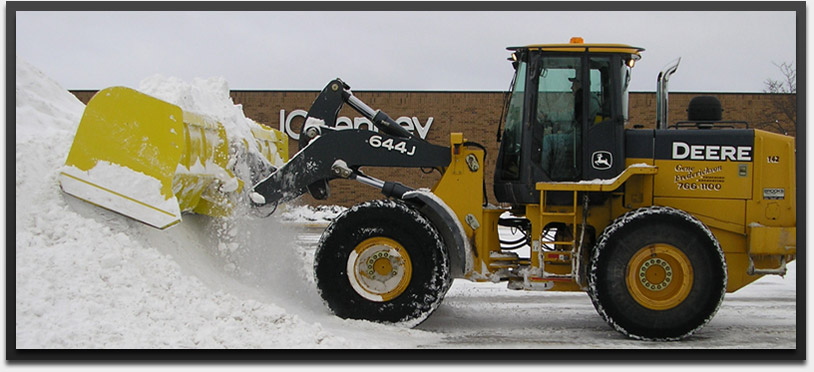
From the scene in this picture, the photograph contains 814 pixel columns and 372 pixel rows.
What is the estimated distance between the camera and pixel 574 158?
687cm

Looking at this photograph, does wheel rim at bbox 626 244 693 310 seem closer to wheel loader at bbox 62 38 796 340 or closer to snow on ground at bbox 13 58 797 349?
wheel loader at bbox 62 38 796 340

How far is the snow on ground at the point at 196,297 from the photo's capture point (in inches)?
229

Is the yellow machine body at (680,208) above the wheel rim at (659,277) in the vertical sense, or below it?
above

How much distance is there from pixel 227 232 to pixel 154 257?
1260mm

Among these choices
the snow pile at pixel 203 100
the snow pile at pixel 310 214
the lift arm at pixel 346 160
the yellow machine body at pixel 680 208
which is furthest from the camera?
the snow pile at pixel 310 214

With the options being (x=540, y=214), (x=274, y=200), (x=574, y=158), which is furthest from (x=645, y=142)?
(x=274, y=200)

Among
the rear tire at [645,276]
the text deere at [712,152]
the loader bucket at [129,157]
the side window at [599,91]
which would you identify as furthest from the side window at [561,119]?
the loader bucket at [129,157]

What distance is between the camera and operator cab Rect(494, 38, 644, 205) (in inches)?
269

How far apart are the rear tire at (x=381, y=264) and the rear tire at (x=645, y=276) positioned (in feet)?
4.29

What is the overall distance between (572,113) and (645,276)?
149 centimetres

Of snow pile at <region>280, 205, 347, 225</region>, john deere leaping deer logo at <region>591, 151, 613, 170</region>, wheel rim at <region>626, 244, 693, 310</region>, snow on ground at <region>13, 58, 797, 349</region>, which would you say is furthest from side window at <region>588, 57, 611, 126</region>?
snow pile at <region>280, 205, 347, 225</region>

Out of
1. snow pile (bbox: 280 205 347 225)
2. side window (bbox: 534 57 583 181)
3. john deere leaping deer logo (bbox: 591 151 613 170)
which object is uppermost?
side window (bbox: 534 57 583 181)

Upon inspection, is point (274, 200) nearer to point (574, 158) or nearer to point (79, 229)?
point (79, 229)

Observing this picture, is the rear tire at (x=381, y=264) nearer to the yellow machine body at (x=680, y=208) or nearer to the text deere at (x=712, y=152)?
the yellow machine body at (x=680, y=208)
